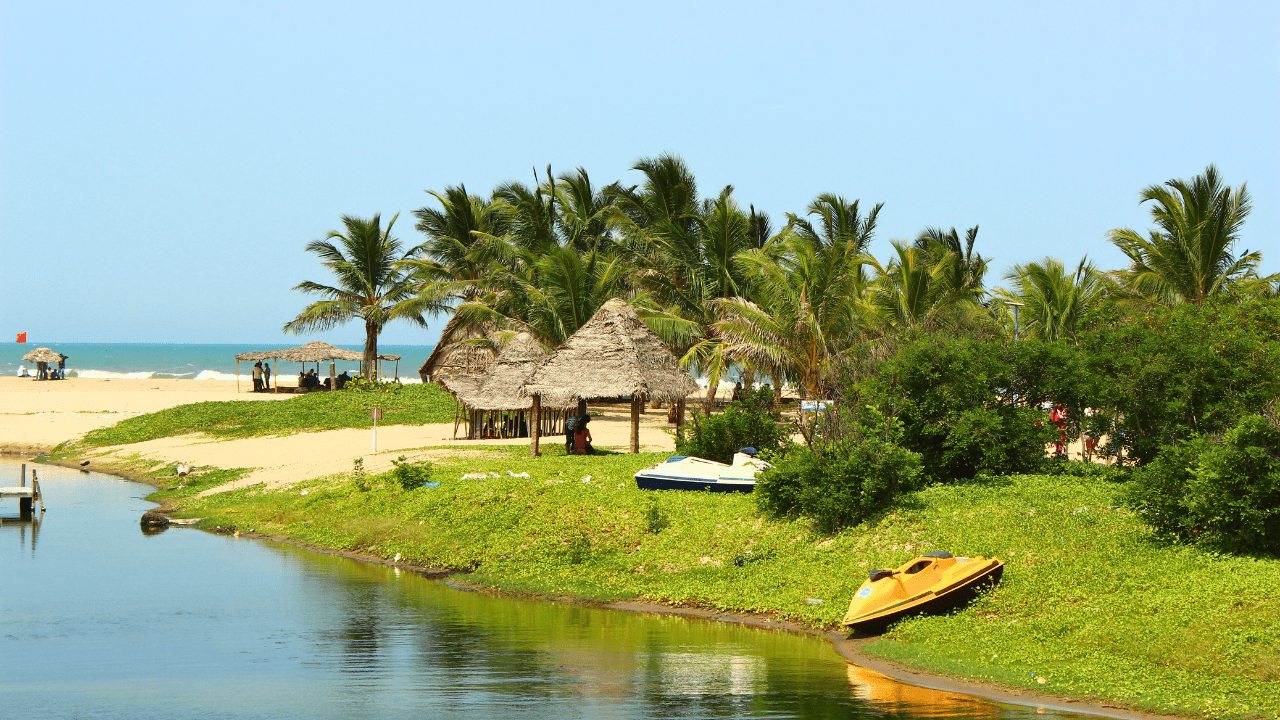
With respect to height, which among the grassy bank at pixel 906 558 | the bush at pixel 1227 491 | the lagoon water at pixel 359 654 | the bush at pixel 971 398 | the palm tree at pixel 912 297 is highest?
the palm tree at pixel 912 297

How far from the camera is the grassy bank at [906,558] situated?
9672 mm

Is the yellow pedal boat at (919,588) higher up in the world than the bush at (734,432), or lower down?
lower down

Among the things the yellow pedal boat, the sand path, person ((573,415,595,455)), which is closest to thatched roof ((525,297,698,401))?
person ((573,415,595,455))

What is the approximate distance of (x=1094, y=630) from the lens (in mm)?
10391

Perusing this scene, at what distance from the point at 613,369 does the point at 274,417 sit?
16.1 meters

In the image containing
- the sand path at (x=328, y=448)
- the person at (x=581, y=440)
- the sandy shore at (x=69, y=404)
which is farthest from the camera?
the sandy shore at (x=69, y=404)

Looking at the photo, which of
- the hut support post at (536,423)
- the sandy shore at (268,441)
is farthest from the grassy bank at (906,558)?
the sandy shore at (268,441)

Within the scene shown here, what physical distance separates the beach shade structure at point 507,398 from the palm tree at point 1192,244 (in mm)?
15916

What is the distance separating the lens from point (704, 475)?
17.1 m

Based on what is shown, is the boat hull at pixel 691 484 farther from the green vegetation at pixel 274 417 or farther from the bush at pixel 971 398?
→ the green vegetation at pixel 274 417

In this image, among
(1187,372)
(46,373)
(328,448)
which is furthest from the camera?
(46,373)

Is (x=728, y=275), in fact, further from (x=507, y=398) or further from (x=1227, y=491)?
(x=1227, y=491)

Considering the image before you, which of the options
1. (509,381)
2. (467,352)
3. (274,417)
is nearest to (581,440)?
(509,381)

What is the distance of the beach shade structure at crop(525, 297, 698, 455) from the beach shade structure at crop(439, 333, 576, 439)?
406mm
